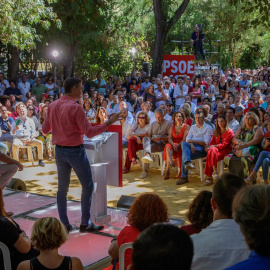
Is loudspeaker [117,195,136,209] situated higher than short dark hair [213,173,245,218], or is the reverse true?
short dark hair [213,173,245,218]

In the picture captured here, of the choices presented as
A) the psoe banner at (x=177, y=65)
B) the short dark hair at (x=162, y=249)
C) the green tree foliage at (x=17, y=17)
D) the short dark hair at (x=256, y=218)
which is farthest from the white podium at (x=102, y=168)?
the psoe banner at (x=177, y=65)

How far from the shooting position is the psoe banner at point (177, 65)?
16.9 metres

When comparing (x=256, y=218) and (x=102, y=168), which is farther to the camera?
(x=102, y=168)

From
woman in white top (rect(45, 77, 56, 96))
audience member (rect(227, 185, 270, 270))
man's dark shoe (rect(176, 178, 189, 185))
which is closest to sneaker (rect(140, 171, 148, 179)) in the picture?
man's dark shoe (rect(176, 178, 189, 185))

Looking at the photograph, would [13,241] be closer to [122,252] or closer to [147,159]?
[122,252]

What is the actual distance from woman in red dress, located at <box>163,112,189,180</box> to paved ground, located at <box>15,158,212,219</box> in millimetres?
300

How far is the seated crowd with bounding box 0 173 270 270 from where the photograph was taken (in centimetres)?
165

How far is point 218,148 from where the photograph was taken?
870 cm

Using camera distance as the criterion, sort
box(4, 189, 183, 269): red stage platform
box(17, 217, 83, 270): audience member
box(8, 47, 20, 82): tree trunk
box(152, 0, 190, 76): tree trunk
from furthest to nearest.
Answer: box(152, 0, 190, 76): tree trunk → box(8, 47, 20, 82): tree trunk → box(4, 189, 183, 269): red stage platform → box(17, 217, 83, 270): audience member

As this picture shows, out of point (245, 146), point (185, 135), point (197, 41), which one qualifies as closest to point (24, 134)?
point (185, 135)

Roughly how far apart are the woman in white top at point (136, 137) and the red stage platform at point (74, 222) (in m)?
2.92

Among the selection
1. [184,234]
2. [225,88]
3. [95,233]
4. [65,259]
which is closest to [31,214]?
[95,233]

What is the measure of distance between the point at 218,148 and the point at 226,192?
585 centimetres

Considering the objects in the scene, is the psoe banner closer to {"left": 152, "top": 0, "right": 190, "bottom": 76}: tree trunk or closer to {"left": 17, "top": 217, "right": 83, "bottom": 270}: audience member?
{"left": 152, "top": 0, "right": 190, "bottom": 76}: tree trunk
